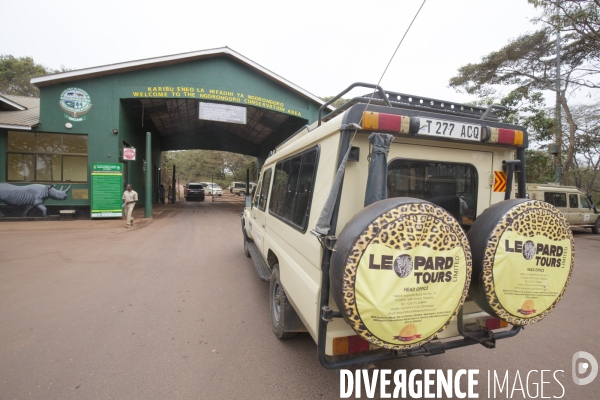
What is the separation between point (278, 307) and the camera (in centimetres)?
339

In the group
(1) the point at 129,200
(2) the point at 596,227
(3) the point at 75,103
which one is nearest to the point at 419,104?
(1) the point at 129,200

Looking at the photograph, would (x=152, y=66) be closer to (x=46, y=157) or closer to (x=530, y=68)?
(x=46, y=157)

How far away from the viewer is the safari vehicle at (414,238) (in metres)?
1.79

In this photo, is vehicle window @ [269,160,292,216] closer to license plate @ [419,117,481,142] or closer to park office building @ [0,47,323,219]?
license plate @ [419,117,481,142]

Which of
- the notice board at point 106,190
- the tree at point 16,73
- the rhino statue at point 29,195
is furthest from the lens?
the tree at point 16,73

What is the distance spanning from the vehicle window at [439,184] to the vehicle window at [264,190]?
247 cm

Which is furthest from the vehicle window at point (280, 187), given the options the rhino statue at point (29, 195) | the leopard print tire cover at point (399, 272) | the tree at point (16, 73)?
the tree at point (16, 73)

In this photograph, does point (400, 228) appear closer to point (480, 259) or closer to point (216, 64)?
point (480, 259)

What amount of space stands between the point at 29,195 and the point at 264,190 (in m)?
12.3

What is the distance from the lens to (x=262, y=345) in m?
3.18

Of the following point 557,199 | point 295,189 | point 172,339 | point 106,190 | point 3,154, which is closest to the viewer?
point 295,189

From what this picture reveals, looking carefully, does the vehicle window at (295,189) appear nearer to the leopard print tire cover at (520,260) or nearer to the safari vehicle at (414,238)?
the safari vehicle at (414,238)

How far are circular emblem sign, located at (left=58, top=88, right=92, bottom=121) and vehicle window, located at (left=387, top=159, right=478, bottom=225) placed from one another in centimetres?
1457

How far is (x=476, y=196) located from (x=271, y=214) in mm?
2351
